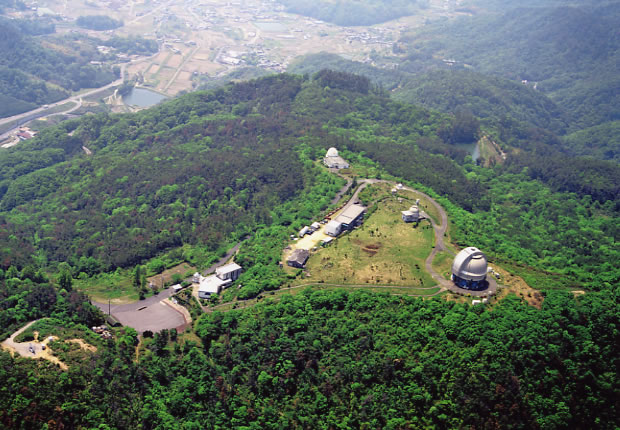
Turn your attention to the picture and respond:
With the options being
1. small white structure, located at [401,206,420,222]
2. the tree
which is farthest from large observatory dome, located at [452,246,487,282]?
the tree

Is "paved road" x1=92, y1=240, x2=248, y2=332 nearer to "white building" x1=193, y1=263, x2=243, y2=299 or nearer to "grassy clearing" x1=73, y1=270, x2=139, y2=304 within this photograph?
"grassy clearing" x1=73, y1=270, x2=139, y2=304

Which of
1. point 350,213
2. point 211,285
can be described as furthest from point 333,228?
point 211,285

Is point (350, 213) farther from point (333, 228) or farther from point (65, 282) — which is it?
point (65, 282)

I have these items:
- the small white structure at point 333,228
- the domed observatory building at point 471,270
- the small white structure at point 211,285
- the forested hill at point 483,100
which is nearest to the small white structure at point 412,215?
the small white structure at point 333,228

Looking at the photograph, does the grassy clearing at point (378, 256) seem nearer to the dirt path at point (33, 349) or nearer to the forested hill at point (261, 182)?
the forested hill at point (261, 182)

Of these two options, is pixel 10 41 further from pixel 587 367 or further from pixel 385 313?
pixel 587 367

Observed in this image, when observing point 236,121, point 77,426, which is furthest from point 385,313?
point 236,121
